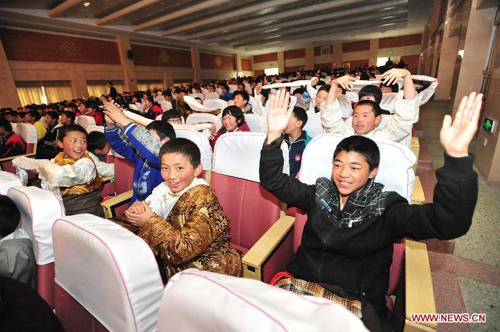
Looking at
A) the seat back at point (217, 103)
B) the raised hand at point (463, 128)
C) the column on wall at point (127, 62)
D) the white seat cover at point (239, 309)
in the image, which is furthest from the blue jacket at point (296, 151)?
the column on wall at point (127, 62)

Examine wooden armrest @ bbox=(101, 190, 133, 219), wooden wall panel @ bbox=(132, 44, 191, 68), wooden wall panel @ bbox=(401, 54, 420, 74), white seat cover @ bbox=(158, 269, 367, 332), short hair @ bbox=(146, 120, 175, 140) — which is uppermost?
wooden wall panel @ bbox=(132, 44, 191, 68)

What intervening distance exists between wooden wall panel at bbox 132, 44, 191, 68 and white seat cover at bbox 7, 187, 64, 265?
14.9 meters

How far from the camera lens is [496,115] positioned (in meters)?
2.79

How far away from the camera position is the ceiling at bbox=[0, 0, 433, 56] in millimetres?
9273

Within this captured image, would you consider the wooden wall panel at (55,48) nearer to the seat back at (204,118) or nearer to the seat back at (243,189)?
the seat back at (204,118)

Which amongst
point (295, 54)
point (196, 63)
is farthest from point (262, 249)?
point (295, 54)

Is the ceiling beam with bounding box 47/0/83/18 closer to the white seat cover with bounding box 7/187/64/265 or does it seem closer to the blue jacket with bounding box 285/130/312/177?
the blue jacket with bounding box 285/130/312/177

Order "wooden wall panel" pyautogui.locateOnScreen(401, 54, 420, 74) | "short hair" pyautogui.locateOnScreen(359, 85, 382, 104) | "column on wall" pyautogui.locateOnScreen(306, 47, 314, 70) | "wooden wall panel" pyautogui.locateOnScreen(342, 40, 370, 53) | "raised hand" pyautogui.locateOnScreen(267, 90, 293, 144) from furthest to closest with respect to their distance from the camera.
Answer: "column on wall" pyautogui.locateOnScreen(306, 47, 314, 70) < "wooden wall panel" pyautogui.locateOnScreen(342, 40, 370, 53) < "wooden wall panel" pyautogui.locateOnScreen(401, 54, 420, 74) < "short hair" pyautogui.locateOnScreen(359, 85, 382, 104) < "raised hand" pyautogui.locateOnScreen(267, 90, 293, 144)

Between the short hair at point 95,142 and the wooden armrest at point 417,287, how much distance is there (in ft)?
9.79

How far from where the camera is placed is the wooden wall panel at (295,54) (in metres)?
22.9

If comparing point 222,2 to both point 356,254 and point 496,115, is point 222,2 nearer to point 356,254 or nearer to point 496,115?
point 496,115

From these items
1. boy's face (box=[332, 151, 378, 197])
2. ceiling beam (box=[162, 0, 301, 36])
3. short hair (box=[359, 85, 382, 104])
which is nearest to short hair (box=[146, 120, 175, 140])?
boy's face (box=[332, 151, 378, 197])

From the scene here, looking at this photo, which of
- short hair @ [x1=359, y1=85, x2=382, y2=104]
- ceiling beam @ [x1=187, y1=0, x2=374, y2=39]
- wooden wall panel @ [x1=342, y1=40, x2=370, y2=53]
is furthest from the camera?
wooden wall panel @ [x1=342, y1=40, x2=370, y2=53]

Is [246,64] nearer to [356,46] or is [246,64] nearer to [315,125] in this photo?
[356,46]
